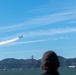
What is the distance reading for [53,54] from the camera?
138 inches

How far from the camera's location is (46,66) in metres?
3.49

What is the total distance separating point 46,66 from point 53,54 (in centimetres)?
12

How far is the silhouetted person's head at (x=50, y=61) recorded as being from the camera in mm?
3471

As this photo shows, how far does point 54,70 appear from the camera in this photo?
138 inches

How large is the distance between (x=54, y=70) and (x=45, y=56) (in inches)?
5.8

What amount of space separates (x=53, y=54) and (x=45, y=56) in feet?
0.24

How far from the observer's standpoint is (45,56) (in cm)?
349

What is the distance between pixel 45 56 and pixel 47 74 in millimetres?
164

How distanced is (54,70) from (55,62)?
0.07 m

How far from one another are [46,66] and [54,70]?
0.08 meters

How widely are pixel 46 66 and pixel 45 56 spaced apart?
9cm

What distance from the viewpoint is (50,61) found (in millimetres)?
3486

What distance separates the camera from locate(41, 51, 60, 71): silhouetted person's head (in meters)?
3.47
